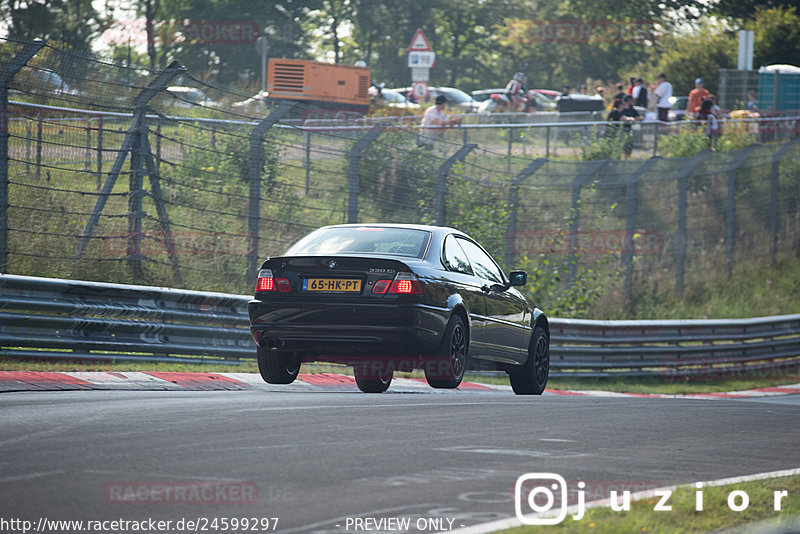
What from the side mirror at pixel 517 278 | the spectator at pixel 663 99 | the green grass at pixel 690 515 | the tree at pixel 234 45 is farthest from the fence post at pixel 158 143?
the tree at pixel 234 45

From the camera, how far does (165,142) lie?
14.5m

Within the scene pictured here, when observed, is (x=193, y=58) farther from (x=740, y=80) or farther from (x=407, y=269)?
(x=407, y=269)

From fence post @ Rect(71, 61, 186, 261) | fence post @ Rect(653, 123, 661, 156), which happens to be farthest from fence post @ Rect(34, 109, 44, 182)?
fence post @ Rect(653, 123, 661, 156)

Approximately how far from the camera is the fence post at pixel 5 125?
1227 cm

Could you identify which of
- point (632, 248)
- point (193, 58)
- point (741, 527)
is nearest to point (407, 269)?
point (741, 527)

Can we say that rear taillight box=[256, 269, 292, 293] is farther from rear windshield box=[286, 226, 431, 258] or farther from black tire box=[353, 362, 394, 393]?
black tire box=[353, 362, 394, 393]

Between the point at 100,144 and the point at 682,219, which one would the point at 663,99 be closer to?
the point at 682,219

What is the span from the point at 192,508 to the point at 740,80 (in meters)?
38.1

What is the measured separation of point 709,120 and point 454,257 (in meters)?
21.5

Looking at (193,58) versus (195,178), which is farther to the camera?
(193,58)

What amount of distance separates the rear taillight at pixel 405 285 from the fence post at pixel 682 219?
1409 cm

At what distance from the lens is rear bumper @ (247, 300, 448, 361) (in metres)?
9.59

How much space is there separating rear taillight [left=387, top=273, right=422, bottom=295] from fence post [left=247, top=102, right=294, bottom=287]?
5.03 metres

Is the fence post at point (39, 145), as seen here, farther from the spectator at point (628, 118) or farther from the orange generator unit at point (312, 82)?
the orange generator unit at point (312, 82)
